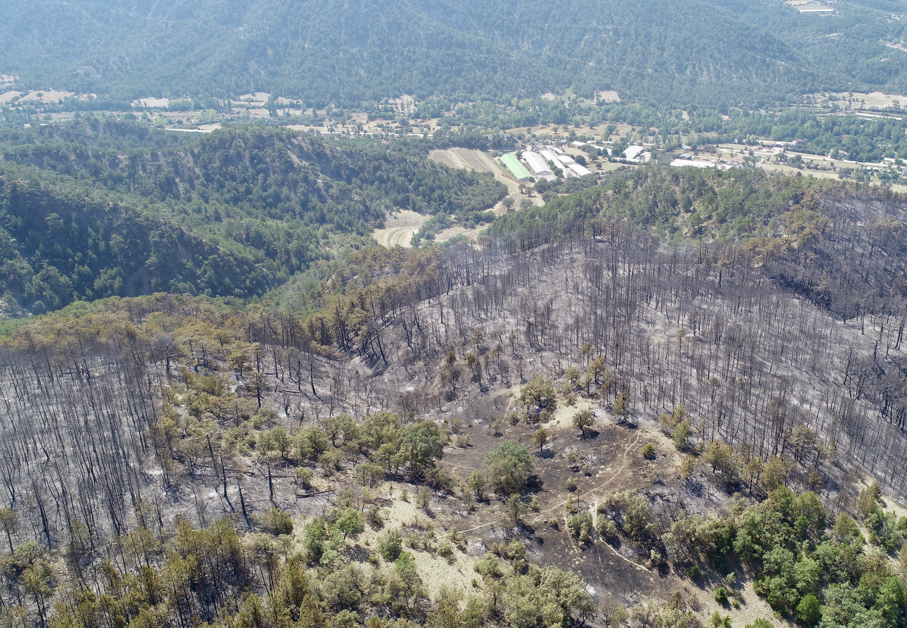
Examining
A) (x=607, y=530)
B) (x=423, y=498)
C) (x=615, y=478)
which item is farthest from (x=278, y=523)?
(x=615, y=478)

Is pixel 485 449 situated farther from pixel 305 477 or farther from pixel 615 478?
pixel 305 477

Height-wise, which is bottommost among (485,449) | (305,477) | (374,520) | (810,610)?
(810,610)

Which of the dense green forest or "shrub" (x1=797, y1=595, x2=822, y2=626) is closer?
"shrub" (x1=797, y1=595, x2=822, y2=626)

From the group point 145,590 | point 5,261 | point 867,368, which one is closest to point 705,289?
point 867,368

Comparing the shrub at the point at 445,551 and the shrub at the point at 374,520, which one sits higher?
the shrub at the point at 374,520

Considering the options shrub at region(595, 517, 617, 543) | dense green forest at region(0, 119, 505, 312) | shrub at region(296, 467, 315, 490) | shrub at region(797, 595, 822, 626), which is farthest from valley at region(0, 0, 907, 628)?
dense green forest at region(0, 119, 505, 312)

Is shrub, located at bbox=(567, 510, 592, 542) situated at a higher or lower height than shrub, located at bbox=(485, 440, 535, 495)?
lower

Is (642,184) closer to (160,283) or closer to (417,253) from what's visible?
(417,253)

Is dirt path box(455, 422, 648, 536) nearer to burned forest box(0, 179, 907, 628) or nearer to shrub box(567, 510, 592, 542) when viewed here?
burned forest box(0, 179, 907, 628)

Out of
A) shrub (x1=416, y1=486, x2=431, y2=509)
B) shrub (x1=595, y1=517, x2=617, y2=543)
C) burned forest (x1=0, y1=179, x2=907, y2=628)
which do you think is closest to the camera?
burned forest (x1=0, y1=179, x2=907, y2=628)

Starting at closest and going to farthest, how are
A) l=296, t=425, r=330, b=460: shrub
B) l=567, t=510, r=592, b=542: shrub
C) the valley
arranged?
1. the valley
2. l=567, t=510, r=592, b=542: shrub
3. l=296, t=425, r=330, b=460: shrub

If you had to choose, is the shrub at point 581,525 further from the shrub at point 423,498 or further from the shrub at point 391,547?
the shrub at point 391,547

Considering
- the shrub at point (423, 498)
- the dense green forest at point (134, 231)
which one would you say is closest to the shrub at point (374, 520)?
the shrub at point (423, 498)
